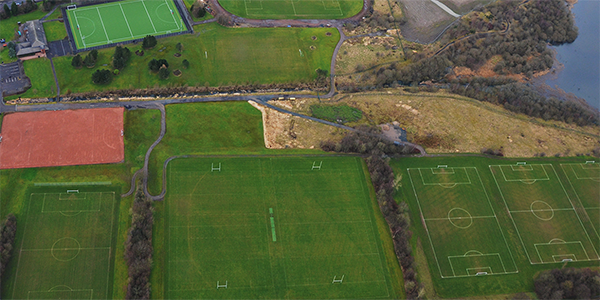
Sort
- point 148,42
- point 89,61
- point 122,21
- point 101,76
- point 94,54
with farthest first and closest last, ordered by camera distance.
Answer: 1. point 122,21
2. point 148,42
3. point 94,54
4. point 89,61
5. point 101,76

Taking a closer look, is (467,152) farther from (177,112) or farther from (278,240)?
(177,112)

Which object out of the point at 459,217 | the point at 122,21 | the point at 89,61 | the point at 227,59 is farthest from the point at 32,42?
the point at 459,217

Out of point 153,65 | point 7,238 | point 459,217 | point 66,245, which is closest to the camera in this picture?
point 7,238

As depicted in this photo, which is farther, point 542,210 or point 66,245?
point 542,210

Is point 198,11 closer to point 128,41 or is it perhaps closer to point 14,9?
point 128,41

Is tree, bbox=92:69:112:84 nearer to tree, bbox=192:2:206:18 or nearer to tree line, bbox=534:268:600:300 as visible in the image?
tree, bbox=192:2:206:18

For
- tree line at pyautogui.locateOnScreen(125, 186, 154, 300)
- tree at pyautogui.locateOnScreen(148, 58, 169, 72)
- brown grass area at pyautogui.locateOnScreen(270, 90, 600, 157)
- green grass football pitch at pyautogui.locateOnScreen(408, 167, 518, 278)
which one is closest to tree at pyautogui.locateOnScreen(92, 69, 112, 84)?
tree at pyautogui.locateOnScreen(148, 58, 169, 72)

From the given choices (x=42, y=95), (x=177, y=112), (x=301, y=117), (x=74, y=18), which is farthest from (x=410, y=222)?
(x=74, y=18)

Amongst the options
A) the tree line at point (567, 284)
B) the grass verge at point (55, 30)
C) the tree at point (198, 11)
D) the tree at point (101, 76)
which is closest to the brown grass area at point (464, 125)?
the tree line at point (567, 284)
